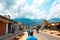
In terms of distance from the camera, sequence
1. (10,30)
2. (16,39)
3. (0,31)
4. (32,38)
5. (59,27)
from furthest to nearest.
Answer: (59,27) → (10,30) → (0,31) → (16,39) → (32,38)

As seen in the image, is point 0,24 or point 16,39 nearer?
point 16,39

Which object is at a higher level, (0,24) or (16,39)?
(0,24)

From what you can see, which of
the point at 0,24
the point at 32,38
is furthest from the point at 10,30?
the point at 32,38

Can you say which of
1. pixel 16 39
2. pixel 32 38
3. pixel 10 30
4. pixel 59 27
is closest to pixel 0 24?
pixel 16 39

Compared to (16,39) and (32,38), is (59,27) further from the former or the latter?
(32,38)

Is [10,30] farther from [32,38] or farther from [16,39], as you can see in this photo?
[32,38]

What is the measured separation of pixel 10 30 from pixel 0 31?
20.6 metres

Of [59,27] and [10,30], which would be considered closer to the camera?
[10,30]

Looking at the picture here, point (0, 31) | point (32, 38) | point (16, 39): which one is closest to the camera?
point (32, 38)

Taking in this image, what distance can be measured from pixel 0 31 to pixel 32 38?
31365 millimetres

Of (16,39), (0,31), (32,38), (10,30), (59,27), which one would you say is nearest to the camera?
(32,38)

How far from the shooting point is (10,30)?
5781 cm

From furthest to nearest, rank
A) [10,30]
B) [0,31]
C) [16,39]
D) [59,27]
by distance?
[59,27] < [10,30] < [0,31] < [16,39]

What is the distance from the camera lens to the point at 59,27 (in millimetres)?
81562
